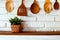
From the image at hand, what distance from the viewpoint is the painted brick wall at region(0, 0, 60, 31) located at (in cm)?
159

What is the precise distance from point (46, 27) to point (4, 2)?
48cm

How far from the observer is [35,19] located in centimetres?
161

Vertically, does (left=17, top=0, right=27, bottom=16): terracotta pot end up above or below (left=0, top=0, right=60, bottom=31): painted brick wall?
above

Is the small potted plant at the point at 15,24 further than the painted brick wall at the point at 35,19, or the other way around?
the painted brick wall at the point at 35,19

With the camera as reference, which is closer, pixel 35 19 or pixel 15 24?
pixel 15 24

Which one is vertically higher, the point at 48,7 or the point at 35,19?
the point at 48,7

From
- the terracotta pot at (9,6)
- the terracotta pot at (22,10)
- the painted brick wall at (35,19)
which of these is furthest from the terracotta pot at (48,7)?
the terracotta pot at (9,6)

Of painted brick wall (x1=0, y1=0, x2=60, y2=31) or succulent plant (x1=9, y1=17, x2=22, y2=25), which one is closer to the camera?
succulent plant (x1=9, y1=17, x2=22, y2=25)

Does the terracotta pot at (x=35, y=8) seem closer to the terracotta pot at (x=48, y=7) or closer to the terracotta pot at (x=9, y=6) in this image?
the terracotta pot at (x=48, y=7)

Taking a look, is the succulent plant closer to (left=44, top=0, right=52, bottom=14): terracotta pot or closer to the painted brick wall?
the painted brick wall

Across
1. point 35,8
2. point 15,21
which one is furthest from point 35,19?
point 15,21

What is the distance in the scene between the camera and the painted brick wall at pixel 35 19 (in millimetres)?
1595

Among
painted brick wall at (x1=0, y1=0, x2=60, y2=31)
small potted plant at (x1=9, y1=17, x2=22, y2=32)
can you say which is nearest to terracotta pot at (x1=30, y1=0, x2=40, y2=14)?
painted brick wall at (x1=0, y1=0, x2=60, y2=31)

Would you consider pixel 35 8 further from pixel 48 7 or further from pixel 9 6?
pixel 9 6
